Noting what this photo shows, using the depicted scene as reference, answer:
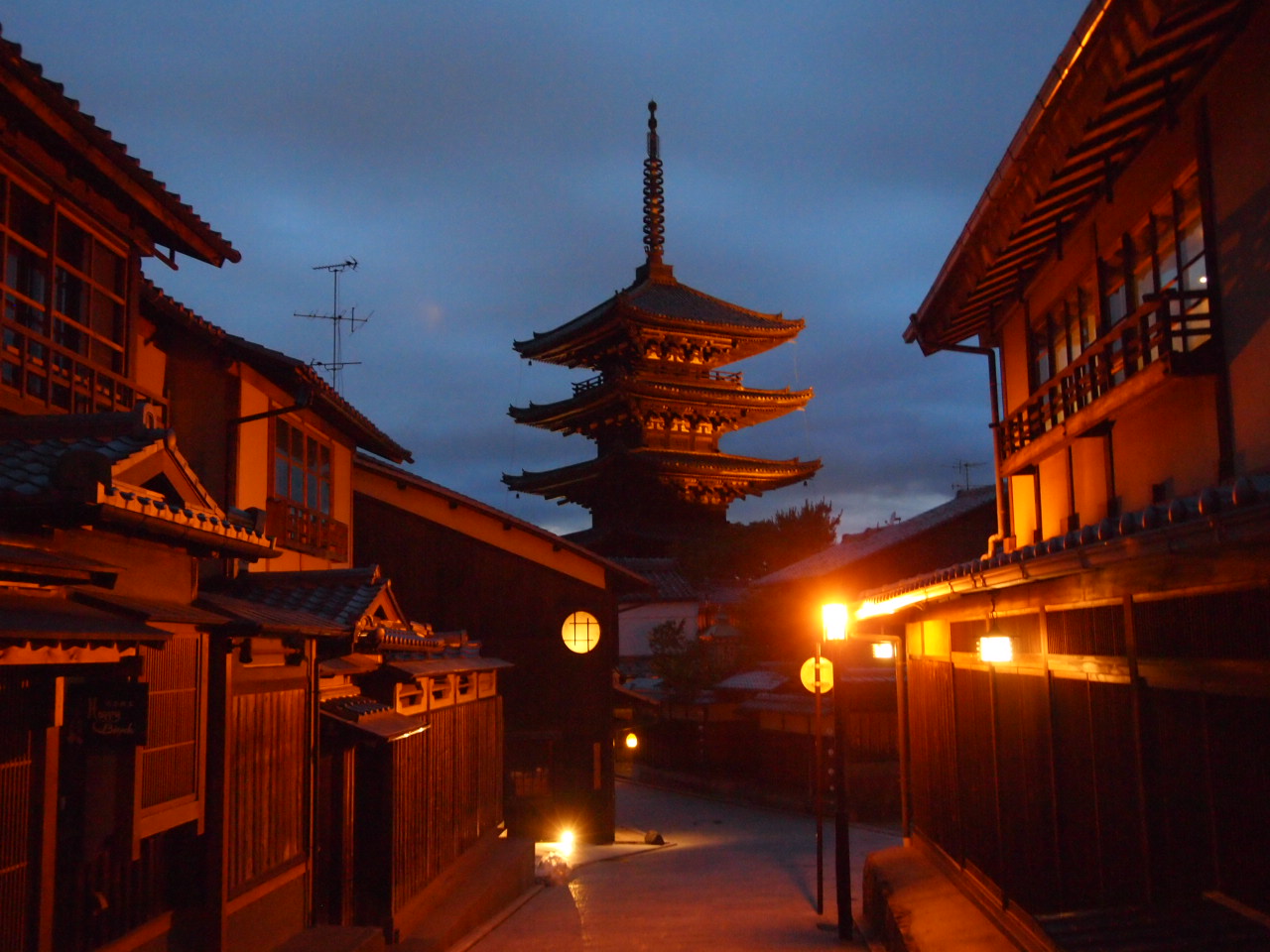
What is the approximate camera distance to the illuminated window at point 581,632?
86.1ft

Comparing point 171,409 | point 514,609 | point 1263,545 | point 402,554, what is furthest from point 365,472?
point 1263,545

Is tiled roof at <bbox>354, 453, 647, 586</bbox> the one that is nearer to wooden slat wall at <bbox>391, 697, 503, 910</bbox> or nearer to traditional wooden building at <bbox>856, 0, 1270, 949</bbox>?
wooden slat wall at <bbox>391, 697, 503, 910</bbox>

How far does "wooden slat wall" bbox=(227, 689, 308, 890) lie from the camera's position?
938cm

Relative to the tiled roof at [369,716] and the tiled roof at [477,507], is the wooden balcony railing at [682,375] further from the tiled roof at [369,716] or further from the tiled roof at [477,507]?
the tiled roof at [369,716]

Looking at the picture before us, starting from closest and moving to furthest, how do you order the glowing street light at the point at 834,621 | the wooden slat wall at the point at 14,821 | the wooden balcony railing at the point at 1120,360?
the wooden slat wall at the point at 14,821 → the wooden balcony railing at the point at 1120,360 → the glowing street light at the point at 834,621

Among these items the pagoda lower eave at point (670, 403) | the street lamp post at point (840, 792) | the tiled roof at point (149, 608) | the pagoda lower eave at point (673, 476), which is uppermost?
the pagoda lower eave at point (670, 403)

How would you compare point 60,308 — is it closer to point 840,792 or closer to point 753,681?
A: point 840,792

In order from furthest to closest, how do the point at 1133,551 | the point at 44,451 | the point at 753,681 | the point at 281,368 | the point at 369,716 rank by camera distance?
the point at 753,681, the point at 281,368, the point at 369,716, the point at 44,451, the point at 1133,551

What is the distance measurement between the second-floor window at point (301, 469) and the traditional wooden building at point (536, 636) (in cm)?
570

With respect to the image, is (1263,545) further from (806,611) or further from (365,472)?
(806,611)

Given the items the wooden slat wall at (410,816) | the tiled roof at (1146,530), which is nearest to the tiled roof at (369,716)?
the wooden slat wall at (410,816)

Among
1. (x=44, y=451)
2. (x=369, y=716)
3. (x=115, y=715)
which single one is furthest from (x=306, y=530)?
(x=115, y=715)

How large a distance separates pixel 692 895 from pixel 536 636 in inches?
380

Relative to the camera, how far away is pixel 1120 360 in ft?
37.7
